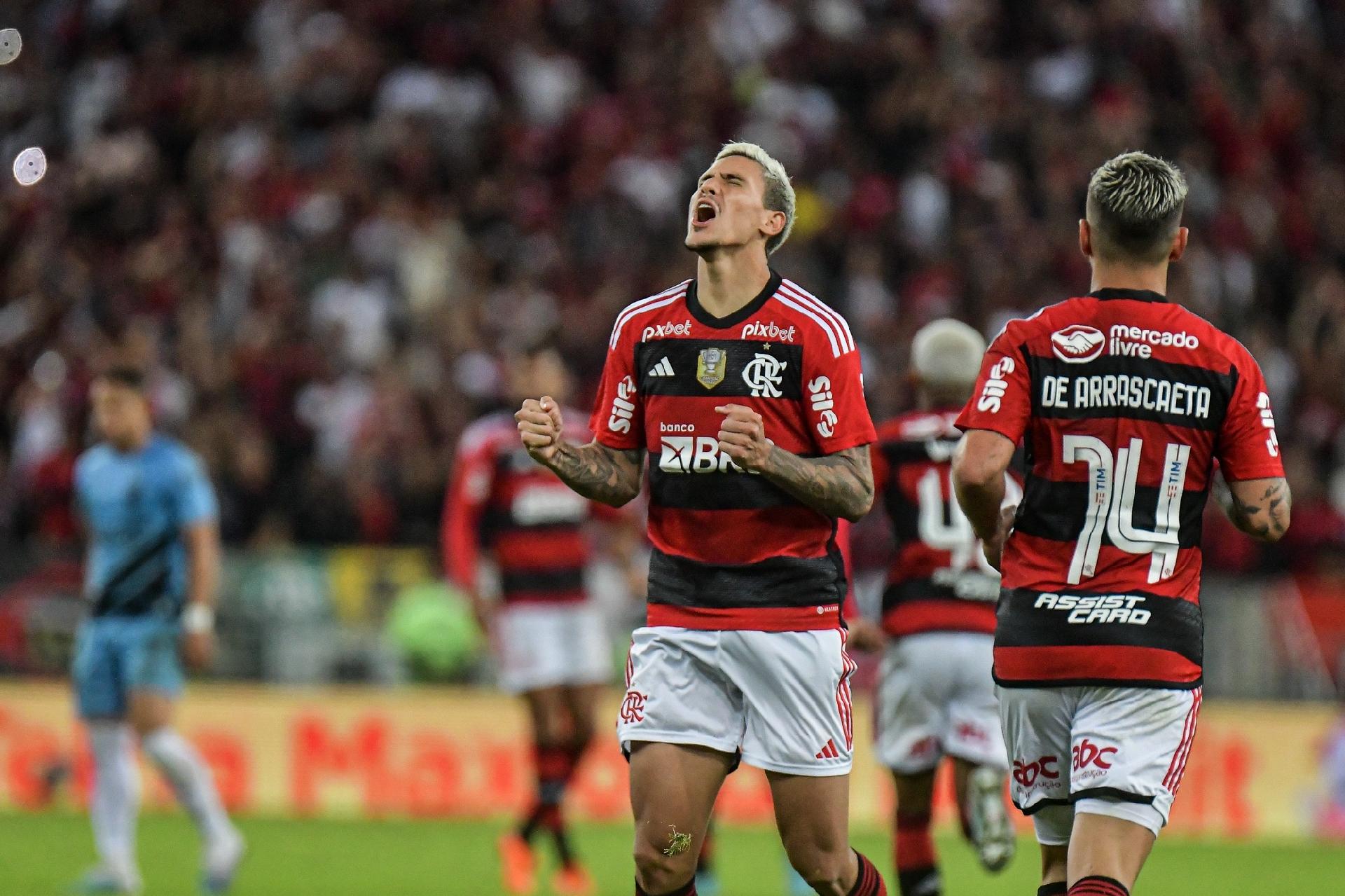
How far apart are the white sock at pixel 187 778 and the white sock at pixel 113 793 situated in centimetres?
25

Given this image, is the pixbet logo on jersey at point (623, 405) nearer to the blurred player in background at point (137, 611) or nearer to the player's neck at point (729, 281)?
the player's neck at point (729, 281)

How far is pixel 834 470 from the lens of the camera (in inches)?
227

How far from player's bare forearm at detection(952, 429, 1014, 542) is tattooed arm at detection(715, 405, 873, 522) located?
21.2 inches

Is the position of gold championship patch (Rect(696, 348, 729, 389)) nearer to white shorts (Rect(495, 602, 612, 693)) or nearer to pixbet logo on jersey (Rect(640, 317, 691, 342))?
pixbet logo on jersey (Rect(640, 317, 691, 342))

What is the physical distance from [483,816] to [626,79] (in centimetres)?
843

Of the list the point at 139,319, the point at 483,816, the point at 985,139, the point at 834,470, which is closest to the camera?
the point at 834,470

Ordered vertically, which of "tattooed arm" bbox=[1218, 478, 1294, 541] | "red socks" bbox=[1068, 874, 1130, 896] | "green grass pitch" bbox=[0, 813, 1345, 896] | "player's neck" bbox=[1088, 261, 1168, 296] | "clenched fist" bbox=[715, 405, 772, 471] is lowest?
"green grass pitch" bbox=[0, 813, 1345, 896]

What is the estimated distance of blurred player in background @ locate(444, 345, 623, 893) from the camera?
10500 millimetres

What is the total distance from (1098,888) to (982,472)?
106cm

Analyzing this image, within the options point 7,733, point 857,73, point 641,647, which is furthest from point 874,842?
point 857,73

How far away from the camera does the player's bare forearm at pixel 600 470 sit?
5.88 metres

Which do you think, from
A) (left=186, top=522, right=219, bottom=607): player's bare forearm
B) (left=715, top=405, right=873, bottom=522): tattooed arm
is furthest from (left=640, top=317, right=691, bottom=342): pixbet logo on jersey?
(left=186, top=522, right=219, bottom=607): player's bare forearm

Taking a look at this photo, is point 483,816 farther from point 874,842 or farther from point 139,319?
point 139,319

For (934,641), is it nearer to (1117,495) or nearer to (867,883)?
(867,883)
